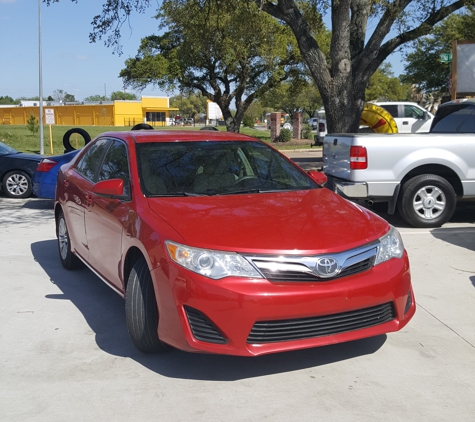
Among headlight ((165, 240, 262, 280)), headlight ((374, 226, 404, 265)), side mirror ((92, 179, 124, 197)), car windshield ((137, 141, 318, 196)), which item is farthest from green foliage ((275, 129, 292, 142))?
headlight ((165, 240, 262, 280))

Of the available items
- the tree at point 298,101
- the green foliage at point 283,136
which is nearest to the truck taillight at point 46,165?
the green foliage at point 283,136

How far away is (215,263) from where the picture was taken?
3.76 metres

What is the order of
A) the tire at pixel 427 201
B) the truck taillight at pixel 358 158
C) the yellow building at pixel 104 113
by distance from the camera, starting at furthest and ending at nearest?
the yellow building at pixel 104 113, the tire at pixel 427 201, the truck taillight at pixel 358 158

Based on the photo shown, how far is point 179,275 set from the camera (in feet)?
12.4

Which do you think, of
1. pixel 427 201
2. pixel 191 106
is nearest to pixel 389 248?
pixel 427 201

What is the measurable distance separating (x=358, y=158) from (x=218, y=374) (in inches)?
204

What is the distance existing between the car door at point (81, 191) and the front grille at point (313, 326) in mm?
2516

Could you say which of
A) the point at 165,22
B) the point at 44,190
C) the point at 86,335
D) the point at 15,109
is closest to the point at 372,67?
the point at 44,190

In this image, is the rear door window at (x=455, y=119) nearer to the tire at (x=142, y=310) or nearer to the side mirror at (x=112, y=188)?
the side mirror at (x=112, y=188)

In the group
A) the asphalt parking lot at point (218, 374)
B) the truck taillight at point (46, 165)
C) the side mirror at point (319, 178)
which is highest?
the side mirror at point (319, 178)

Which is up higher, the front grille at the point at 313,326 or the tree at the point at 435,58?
the tree at the point at 435,58

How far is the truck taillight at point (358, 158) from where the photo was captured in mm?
8562

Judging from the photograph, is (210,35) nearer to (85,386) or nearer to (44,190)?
(44,190)

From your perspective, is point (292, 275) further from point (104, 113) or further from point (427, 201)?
point (104, 113)
